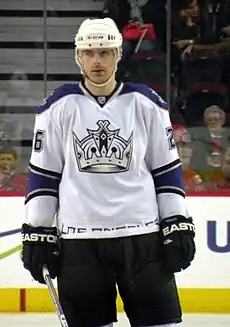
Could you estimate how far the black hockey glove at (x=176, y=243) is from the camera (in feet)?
7.37

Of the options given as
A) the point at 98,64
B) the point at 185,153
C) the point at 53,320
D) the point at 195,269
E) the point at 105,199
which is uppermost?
the point at 98,64

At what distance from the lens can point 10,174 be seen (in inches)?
190

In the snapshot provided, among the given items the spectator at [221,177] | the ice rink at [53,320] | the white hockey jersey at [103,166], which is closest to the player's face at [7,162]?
the ice rink at [53,320]

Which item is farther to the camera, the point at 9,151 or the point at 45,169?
the point at 9,151

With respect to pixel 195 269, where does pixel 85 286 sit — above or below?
above

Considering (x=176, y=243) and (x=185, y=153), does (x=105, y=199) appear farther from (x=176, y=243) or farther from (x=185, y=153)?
(x=185, y=153)

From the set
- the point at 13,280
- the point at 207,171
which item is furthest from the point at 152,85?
the point at 13,280

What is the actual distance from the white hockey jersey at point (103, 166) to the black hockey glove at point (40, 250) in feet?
0.08

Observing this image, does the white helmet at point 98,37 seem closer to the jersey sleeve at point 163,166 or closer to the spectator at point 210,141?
the jersey sleeve at point 163,166

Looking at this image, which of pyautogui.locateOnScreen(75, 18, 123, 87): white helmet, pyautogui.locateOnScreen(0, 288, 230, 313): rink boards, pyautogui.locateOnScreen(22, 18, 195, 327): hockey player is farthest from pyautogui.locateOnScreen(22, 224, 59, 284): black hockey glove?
pyautogui.locateOnScreen(0, 288, 230, 313): rink boards

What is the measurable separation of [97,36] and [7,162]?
273 centimetres

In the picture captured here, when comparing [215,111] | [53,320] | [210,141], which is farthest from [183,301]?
[215,111]

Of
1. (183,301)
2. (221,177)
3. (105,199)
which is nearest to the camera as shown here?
(105,199)

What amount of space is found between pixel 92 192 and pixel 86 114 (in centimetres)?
18
